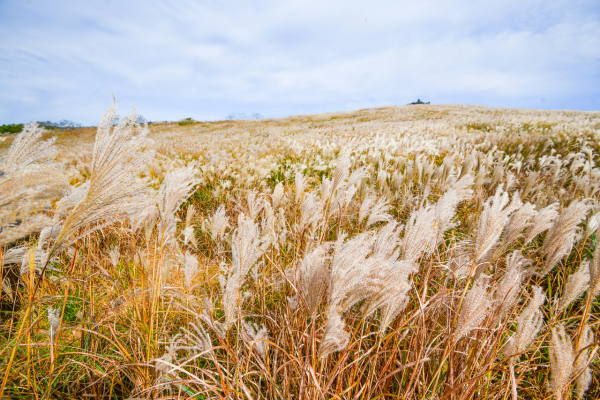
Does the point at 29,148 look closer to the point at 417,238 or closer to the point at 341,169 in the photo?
the point at 341,169

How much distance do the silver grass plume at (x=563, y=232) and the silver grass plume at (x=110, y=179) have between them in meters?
2.19

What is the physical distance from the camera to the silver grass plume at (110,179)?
1019 mm

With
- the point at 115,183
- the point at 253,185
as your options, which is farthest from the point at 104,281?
the point at 253,185

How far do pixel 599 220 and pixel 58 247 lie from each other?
10.8 ft

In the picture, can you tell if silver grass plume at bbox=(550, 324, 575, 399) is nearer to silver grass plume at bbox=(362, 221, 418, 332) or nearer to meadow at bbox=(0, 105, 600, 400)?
meadow at bbox=(0, 105, 600, 400)

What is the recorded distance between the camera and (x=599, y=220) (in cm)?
189

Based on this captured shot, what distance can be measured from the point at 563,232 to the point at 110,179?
236 cm

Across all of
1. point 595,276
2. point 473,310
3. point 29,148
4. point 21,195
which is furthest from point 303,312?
point 29,148

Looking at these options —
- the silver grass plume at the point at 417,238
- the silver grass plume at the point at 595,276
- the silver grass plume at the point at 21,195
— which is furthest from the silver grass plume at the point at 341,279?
the silver grass plume at the point at 595,276

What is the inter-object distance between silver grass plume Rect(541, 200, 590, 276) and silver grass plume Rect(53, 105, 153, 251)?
7.18ft

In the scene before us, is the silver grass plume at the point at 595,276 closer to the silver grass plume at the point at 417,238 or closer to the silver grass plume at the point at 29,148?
the silver grass plume at the point at 417,238

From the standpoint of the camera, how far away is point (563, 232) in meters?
1.53

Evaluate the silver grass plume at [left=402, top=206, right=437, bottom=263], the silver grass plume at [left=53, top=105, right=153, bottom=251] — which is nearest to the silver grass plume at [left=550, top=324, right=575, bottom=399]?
the silver grass plume at [left=402, top=206, right=437, bottom=263]

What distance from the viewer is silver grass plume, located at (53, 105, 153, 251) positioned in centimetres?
102
